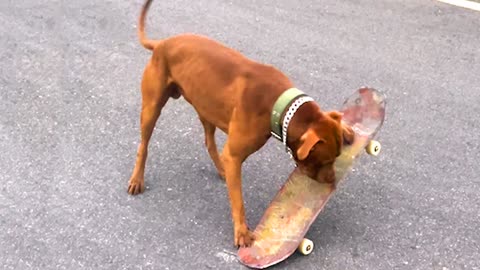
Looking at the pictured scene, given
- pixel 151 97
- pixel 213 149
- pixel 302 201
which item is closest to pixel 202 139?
pixel 213 149

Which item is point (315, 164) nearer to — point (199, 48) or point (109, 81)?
point (199, 48)

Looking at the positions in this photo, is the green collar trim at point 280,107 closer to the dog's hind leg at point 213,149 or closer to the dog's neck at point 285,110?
the dog's neck at point 285,110

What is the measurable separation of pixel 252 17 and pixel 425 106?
198 cm

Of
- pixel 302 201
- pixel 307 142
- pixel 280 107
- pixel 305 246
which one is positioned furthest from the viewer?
pixel 302 201

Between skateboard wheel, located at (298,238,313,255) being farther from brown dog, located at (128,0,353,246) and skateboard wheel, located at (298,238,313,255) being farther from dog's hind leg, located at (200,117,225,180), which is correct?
dog's hind leg, located at (200,117,225,180)

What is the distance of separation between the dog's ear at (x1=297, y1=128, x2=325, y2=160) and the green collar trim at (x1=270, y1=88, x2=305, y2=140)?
145 millimetres

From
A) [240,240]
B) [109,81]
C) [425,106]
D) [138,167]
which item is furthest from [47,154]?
[425,106]

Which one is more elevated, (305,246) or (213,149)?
(305,246)

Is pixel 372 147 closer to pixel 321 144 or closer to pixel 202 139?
pixel 321 144

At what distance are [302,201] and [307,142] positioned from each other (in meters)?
0.65

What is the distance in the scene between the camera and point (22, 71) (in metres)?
5.16

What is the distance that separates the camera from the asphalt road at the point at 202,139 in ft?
11.3

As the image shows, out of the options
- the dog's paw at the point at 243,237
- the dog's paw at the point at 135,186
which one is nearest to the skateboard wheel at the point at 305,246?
the dog's paw at the point at 243,237

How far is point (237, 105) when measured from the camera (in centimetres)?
318
